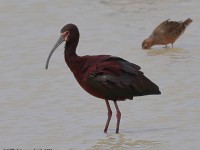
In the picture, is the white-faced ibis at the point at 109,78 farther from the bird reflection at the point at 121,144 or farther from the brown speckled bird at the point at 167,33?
the brown speckled bird at the point at 167,33

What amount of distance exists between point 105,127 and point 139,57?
17.5 feet

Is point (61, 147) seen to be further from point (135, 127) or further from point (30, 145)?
point (135, 127)

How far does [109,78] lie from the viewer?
426 inches

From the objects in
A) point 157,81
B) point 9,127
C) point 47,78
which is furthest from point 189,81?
point 9,127

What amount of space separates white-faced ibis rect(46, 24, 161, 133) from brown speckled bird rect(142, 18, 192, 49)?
245 inches

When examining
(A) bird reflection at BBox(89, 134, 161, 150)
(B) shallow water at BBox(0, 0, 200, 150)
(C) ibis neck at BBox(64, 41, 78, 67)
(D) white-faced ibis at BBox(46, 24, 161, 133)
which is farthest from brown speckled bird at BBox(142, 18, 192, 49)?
(A) bird reflection at BBox(89, 134, 161, 150)

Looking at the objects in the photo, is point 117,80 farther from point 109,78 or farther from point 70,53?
point 70,53

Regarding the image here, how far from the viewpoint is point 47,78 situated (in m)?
14.5

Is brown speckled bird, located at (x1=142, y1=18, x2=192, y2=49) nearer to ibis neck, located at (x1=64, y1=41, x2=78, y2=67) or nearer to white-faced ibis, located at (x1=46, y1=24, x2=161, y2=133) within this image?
ibis neck, located at (x1=64, y1=41, x2=78, y2=67)

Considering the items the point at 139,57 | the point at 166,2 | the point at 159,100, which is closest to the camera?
the point at 159,100

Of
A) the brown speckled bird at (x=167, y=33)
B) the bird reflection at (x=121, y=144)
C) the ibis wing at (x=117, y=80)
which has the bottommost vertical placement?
the brown speckled bird at (x=167, y=33)

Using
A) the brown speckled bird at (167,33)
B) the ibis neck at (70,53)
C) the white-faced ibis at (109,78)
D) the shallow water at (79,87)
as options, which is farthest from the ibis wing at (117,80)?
the brown speckled bird at (167,33)

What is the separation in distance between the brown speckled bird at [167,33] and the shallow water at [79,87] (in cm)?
19

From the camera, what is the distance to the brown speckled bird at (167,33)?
1736 cm
